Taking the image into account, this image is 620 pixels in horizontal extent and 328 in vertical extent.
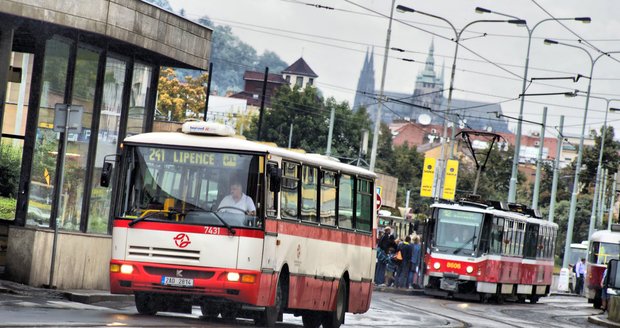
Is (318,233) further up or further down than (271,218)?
further down

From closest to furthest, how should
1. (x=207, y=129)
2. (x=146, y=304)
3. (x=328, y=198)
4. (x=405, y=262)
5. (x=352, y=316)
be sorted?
(x=207, y=129), (x=146, y=304), (x=328, y=198), (x=352, y=316), (x=405, y=262)

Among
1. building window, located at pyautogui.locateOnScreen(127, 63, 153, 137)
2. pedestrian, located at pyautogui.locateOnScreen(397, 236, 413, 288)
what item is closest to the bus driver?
building window, located at pyautogui.locateOnScreen(127, 63, 153, 137)

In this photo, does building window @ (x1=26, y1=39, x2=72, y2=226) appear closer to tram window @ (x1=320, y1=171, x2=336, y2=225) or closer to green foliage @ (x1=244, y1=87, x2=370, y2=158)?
tram window @ (x1=320, y1=171, x2=336, y2=225)

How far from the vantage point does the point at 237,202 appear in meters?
17.5

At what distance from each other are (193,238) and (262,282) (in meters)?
1.04

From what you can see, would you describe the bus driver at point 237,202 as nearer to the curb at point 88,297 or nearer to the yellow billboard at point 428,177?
the curb at point 88,297

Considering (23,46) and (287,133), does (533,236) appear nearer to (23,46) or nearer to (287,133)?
(23,46)

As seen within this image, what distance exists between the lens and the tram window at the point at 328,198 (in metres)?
20.0

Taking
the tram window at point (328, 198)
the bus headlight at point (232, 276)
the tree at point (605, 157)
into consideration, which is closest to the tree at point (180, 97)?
the tree at point (605, 157)

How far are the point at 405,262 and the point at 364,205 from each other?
20.7 m

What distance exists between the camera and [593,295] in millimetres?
50031

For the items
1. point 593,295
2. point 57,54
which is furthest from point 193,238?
point 593,295

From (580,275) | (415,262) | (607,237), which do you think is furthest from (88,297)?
(580,275)

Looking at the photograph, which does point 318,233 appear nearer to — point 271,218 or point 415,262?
point 271,218
